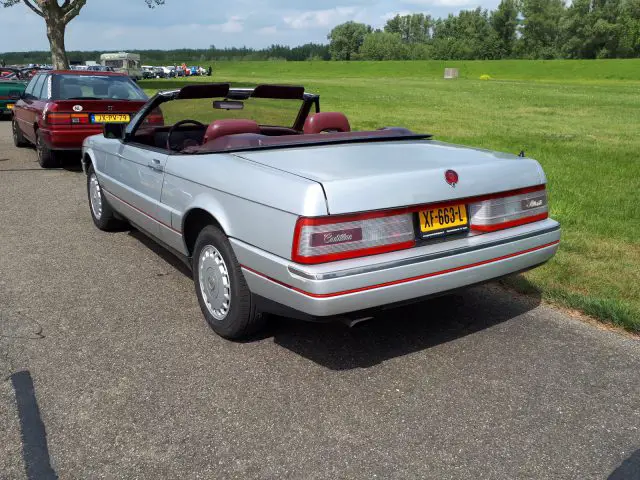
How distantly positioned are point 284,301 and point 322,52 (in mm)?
160752

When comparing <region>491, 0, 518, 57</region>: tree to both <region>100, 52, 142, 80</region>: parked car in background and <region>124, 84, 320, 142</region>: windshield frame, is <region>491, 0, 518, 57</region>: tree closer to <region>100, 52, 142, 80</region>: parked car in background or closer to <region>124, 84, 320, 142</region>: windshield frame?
<region>100, 52, 142, 80</region>: parked car in background

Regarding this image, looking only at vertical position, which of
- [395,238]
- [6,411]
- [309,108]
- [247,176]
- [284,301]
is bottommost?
[6,411]

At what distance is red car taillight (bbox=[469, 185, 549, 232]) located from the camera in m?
3.41

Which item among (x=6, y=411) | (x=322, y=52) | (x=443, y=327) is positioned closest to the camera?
(x=6, y=411)

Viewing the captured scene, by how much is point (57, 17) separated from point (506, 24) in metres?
93.7

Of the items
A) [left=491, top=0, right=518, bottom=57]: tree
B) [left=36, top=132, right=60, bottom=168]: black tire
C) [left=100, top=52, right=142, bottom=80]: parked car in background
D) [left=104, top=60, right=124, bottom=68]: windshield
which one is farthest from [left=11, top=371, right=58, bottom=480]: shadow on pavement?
[left=491, top=0, right=518, bottom=57]: tree

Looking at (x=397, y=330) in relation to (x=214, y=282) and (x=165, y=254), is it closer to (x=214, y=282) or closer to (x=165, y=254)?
(x=214, y=282)

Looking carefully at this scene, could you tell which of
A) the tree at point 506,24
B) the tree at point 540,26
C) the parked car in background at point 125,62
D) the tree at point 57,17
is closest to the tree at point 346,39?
the tree at point 506,24

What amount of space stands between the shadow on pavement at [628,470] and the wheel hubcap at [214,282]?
213 centimetres

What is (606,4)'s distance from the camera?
93.2 metres

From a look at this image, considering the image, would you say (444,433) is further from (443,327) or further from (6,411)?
(6,411)

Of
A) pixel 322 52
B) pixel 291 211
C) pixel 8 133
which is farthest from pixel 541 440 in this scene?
pixel 322 52

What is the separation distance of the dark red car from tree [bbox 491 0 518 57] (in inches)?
4238

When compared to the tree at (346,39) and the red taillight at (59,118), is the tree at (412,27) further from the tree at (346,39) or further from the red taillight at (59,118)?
the red taillight at (59,118)
